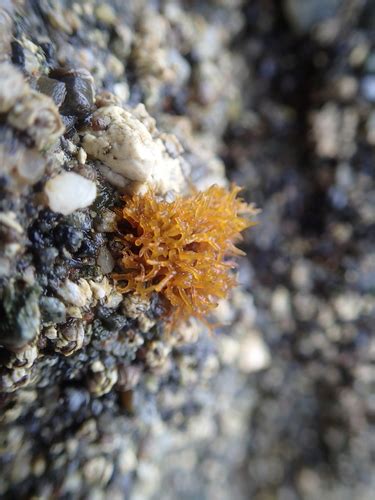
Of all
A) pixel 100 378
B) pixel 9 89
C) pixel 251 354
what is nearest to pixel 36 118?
pixel 9 89

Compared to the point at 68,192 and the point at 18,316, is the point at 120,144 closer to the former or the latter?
the point at 68,192

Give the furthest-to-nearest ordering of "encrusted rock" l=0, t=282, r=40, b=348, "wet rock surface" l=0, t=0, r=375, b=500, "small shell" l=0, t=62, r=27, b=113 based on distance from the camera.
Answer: "wet rock surface" l=0, t=0, r=375, b=500
"encrusted rock" l=0, t=282, r=40, b=348
"small shell" l=0, t=62, r=27, b=113

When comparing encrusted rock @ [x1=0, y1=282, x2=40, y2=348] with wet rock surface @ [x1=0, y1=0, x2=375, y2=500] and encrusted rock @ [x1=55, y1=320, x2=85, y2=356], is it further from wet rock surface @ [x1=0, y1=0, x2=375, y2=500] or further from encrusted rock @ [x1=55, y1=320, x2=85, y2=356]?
encrusted rock @ [x1=55, y1=320, x2=85, y2=356]

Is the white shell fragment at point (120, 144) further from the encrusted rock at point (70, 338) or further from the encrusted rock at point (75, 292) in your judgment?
the encrusted rock at point (70, 338)

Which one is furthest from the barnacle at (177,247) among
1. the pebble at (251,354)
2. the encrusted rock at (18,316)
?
the pebble at (251,354)

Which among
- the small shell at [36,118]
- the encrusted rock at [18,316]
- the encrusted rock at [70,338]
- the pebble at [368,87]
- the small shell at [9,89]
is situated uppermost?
the small shell at [9,89]

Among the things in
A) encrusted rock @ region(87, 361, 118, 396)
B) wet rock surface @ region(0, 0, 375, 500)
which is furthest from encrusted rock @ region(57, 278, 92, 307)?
encrusted rock @ region(87, 361, 118, 396)

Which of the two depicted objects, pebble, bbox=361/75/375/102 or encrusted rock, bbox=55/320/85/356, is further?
pebble, bbox=361/75/375/102
